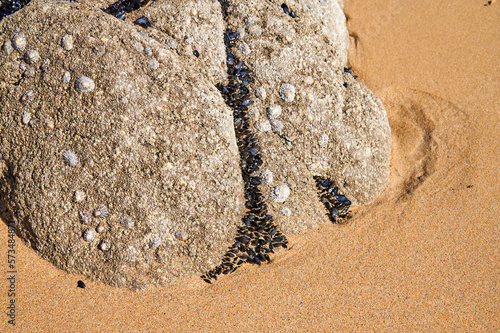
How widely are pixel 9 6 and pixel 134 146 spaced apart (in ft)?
8.97

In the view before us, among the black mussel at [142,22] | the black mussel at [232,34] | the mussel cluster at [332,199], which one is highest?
the black mussel at [232,34]

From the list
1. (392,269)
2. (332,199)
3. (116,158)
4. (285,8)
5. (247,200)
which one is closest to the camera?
(116,158)

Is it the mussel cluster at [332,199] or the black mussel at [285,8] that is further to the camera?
the black mussel at [285,8]

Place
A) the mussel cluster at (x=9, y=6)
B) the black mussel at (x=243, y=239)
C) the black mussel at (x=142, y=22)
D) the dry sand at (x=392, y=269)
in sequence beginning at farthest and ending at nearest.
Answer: the mussel cluster at (x=9, y=6) → the black mussel at (x=142, y=22) → the black mussel at (x=243, y=239) → the dry sand at (x=392, y=269)

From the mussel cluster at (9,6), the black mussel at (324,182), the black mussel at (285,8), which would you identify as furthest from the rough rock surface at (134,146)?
the black mussel at (285,8)

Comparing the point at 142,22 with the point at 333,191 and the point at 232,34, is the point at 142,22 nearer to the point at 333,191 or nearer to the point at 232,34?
the point at 232,34

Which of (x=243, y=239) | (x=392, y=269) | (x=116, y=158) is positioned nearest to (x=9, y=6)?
(x=116, y=158)

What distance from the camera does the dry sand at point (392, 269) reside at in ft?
11.2

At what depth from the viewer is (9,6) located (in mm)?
4465

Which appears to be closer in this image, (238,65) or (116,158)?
(116,158)

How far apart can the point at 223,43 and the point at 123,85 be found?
4.17 ft

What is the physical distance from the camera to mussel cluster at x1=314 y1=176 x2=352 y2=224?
13.5 ft

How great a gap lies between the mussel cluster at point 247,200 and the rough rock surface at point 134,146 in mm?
100

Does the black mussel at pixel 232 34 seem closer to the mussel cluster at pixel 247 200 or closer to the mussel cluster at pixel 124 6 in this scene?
the mussel cluster at pixel 247 200
